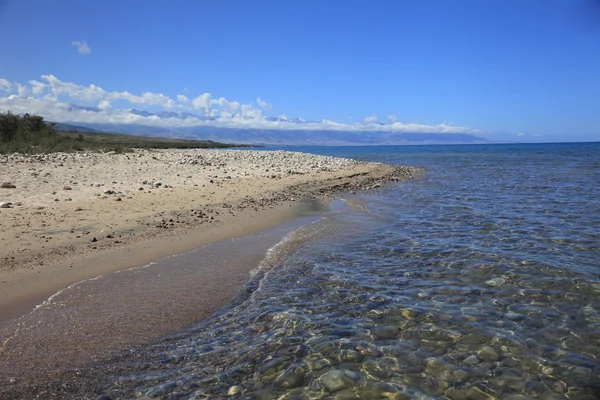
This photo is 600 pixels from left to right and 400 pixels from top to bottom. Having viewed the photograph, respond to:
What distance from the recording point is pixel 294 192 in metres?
18.4

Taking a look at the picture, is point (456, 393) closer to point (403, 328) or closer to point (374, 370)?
point (374, 370)

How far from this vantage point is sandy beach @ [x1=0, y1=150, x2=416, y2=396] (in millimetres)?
6836

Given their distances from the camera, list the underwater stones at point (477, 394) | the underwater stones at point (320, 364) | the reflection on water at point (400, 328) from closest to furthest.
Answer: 1. the underwater stones at point (477, 394)
2. the reflection on water at point (400, 328)
3. the underwater stones at point (320, 364)

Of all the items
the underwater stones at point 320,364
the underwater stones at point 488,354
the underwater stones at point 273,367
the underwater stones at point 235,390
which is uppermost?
the underwater stones at point 488,354

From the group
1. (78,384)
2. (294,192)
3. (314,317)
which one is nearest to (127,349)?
(78,384)

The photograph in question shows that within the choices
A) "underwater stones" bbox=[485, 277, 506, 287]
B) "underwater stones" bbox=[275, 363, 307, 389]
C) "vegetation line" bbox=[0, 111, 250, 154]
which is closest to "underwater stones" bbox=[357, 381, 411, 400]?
"underwater stones" bbox=[275, 363, 307, 389]

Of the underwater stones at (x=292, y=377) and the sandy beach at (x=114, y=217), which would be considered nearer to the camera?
the underwater stones at (x=292, y=377)

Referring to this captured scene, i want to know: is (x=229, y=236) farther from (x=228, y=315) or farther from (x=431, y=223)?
(x=431, y=223)

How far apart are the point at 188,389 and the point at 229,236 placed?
6590 millimetres

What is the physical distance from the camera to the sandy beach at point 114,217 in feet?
22.4

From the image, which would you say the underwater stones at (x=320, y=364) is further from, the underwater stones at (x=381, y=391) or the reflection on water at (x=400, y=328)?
the underwater stones at (x=381, y=391)

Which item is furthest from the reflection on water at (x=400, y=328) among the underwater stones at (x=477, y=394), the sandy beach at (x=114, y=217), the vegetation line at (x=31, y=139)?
the vegetation line at (x=31, y=139)

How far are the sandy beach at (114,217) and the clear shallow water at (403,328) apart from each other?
3.53 feet

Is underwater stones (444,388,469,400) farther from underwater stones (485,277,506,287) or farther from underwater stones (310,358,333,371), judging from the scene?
underwater stones (485,277,506,287)
